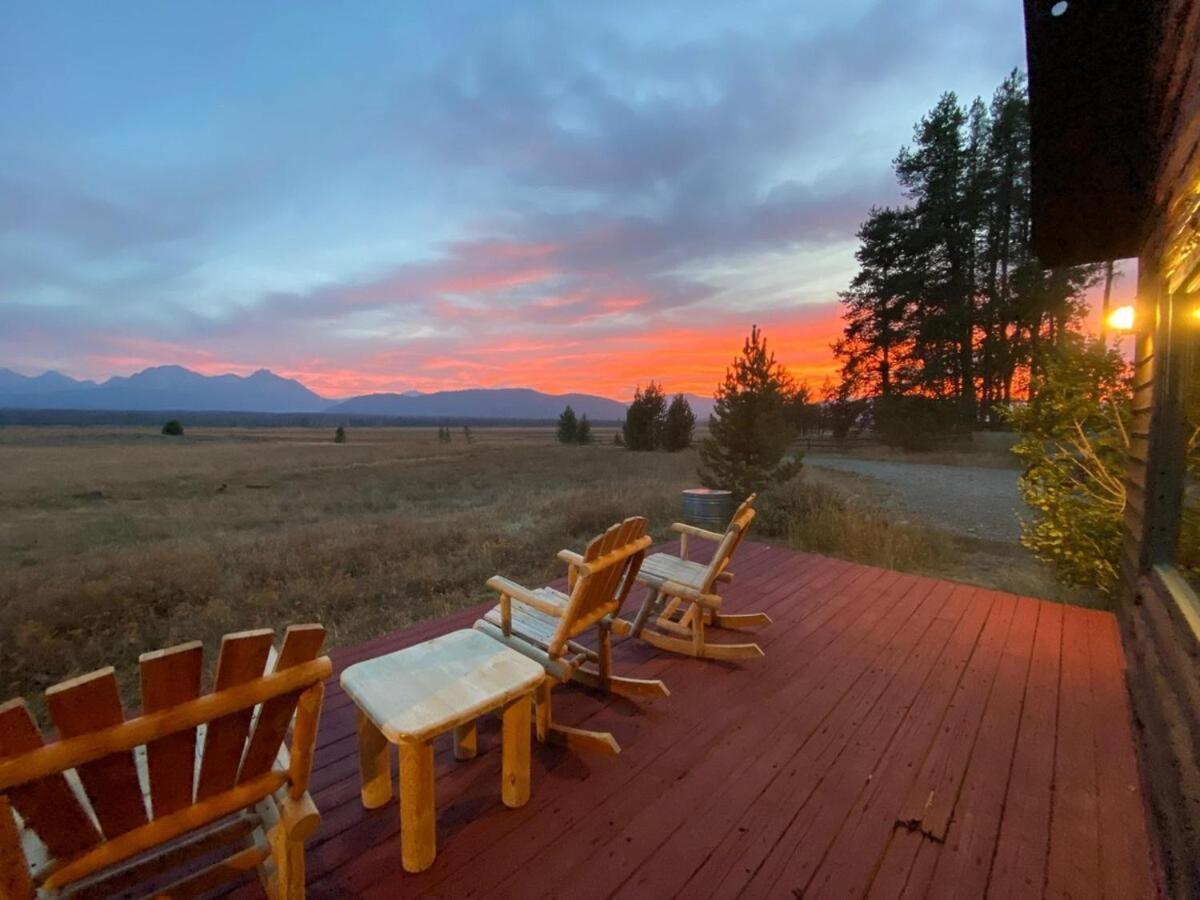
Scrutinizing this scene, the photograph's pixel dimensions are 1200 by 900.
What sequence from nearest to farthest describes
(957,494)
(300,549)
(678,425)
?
(300,549) → (957,494) → (678,425)

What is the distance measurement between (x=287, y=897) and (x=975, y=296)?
27.6 meters

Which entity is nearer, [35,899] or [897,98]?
[35,899]

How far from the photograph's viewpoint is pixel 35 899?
113cm

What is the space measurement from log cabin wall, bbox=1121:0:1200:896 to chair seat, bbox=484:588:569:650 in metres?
2.27

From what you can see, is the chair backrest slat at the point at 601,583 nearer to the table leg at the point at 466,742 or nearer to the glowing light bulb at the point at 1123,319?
the table leg at the point at 466,742

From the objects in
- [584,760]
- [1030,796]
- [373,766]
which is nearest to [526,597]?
[584,760]

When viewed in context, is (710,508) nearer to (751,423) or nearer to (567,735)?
(751,423)

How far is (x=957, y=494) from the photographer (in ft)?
38.9

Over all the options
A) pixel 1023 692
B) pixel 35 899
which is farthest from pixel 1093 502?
pixel 35 899

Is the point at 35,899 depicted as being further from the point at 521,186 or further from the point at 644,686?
the point at 521,186

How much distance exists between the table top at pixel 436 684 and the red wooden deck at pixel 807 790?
1.87 ft

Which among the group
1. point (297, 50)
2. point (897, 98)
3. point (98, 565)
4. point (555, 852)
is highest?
point (297, 50)

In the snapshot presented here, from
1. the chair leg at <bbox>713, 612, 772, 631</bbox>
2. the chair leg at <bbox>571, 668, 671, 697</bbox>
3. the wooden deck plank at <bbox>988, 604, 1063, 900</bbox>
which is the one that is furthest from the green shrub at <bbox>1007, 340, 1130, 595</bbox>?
the chair leg at <bbox>571, 668, 671, 697</bbox>

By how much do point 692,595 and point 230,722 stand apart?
2386mm
